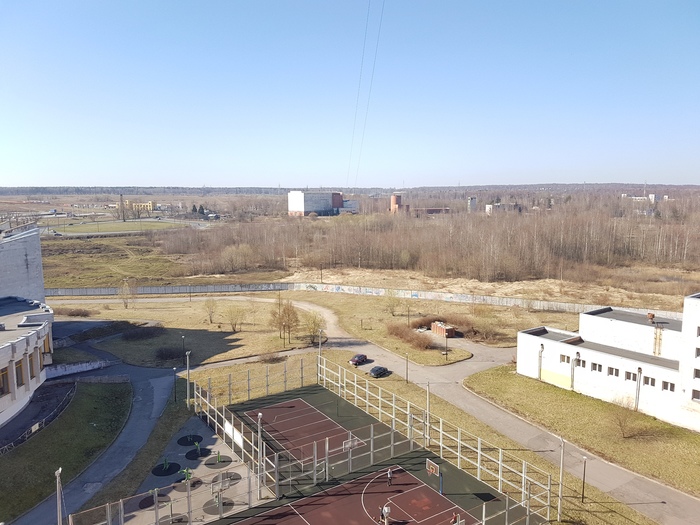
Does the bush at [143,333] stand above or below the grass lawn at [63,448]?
below

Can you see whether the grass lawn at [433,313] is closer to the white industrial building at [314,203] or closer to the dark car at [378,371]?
the dark car at [378,371]

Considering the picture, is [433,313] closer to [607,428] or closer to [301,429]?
[607,428]

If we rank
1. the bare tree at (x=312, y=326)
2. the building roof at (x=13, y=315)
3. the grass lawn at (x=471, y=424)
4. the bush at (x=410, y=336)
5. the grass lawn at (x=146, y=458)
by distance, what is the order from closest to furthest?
the grass lawn at (x=471, y=424) < the grass lawn at (x=146, y=458) < the building roof at (x=13, y=315) < the bush at (x=410, y=336) < the bare tree at (x=312, y=326)

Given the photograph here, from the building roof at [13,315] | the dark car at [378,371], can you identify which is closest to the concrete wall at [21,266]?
the building roof at [13,315]

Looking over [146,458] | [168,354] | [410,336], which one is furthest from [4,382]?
[410,336]

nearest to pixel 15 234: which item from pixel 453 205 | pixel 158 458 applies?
pixel 158 458

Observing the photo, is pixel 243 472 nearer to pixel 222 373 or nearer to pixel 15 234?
pixel 222 373
